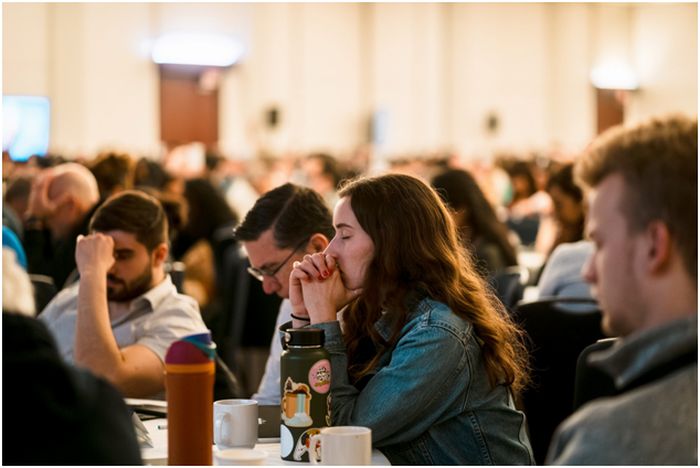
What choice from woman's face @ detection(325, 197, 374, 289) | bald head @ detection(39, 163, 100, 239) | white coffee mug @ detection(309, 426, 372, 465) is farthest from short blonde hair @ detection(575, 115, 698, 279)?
bald head @ detection(39, 163, 100, 239)

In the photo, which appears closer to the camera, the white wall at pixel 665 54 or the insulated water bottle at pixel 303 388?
the insulated water bottle at pixel 303 388

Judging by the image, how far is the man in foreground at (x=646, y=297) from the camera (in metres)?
1.17

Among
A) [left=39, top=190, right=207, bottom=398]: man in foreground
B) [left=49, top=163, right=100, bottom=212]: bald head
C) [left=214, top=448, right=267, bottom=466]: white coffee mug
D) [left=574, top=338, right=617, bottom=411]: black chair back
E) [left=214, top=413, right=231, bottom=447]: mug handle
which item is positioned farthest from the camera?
[left=49, top=163, right=100, bottom=212]: bald head

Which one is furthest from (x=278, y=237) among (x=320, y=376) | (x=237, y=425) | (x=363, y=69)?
(x=363, y=69)

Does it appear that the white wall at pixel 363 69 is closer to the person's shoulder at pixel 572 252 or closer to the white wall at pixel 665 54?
the white wall at pixel 665 54

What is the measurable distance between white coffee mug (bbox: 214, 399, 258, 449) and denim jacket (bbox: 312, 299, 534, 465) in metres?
0.15

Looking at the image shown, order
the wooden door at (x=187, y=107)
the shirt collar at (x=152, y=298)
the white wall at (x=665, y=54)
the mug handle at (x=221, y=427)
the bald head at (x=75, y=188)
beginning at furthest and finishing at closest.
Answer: the white wall at (x=665, y=54)
the wooden door at (x=187, y=107)
the bald head at (x=75, y=188)
the shirt collar at (x=152, y=298)
the mug handle at (x=221, y=427)

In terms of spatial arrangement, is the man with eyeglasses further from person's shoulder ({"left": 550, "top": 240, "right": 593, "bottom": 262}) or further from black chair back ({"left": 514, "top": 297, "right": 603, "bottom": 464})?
person's shoulder ({"left": 550, "top": 240, "right": 593, "bottom": 262})

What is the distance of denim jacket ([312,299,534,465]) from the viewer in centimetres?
191

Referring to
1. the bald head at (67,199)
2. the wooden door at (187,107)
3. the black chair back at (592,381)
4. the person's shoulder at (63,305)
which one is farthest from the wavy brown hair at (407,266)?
the wooden door at (187,107)

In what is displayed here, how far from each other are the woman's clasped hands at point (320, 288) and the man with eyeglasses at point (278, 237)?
526mm

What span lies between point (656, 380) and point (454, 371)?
75cm

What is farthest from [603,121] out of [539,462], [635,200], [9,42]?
[635,200]

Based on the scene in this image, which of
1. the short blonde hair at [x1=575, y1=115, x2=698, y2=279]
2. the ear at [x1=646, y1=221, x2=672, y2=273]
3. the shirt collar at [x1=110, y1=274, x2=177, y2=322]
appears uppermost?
the short blonde hair at [x1=575, y1=115, x2=698, y2=279]
